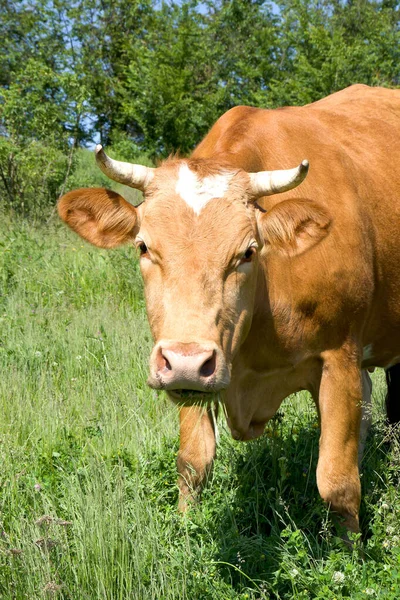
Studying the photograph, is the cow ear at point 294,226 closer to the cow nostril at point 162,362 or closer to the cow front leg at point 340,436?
the cow front leg at point 340,436

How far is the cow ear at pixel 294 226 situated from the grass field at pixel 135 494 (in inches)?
45.2

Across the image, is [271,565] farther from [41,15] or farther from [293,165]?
[41,15]

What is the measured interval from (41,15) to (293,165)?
1044 inches

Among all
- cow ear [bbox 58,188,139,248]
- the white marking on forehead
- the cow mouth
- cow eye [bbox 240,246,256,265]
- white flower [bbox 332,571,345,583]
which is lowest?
white flower [bbox 332,571,345,583]

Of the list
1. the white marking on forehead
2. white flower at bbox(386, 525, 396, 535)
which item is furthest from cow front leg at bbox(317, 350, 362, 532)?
the white marking on forehead

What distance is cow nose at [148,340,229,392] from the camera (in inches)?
104

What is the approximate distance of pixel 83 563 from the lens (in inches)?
107

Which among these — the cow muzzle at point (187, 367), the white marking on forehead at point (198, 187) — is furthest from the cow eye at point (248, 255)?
the cow muzzle at point (187, 367)

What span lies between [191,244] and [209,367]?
58 cm

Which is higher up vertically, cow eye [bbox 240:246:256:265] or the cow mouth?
cow eye [bbox 240:246:256:265]

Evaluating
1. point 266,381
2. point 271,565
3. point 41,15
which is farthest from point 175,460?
point 41,15

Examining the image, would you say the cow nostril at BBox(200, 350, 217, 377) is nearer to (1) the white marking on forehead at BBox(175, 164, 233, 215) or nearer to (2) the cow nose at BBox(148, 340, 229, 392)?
(2) the cow nose at BBox(148, 340, 229, 392)

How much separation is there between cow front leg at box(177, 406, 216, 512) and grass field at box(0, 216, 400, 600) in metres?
0.09

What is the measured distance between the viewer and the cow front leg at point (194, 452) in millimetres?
3932
